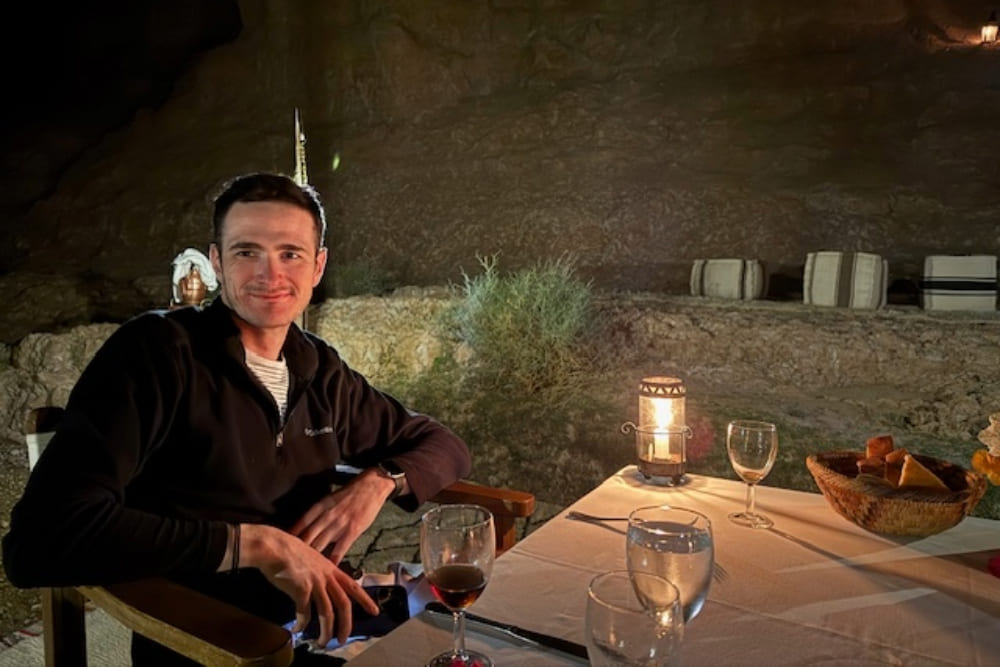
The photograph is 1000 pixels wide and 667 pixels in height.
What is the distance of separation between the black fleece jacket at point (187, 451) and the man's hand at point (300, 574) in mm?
60

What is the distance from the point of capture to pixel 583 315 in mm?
5121

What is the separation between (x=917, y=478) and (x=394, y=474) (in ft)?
3.46

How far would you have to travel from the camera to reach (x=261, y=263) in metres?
1.48

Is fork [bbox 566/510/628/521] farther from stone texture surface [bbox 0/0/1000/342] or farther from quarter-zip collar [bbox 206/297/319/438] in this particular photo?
stone texture surface [bbox 0/0/1000/342]

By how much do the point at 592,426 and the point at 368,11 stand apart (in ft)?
22.6

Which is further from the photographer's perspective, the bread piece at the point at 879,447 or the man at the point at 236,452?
the bread piece at the point at 879,447

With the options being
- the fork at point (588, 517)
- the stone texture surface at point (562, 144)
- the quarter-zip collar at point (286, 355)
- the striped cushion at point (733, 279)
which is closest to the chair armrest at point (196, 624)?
the quarter-zip collar at point (286, 355)

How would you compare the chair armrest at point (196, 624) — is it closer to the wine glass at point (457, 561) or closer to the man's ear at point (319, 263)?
the wine glass at point (457, 561)

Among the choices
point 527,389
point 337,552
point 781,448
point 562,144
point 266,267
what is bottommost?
point 781,448

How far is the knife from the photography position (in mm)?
910

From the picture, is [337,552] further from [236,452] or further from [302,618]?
[236,452]

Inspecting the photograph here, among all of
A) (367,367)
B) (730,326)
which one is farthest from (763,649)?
(367,367)

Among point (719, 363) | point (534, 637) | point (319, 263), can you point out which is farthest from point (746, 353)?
point (534, 637)

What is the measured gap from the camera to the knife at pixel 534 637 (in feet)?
2.98
